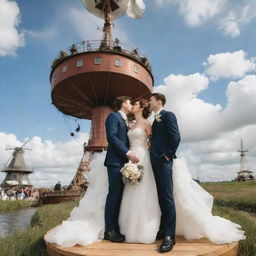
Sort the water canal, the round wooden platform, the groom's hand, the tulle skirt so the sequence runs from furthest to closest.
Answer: the water canal, the groom's hand, the tulle skirt, the round wooden platform

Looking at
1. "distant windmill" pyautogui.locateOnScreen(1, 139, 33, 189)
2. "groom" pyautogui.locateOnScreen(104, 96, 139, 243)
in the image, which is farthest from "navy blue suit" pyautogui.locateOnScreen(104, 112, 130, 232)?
"distant windmill" pyautogui.locateOnScreen(1, 139, 33, 189)

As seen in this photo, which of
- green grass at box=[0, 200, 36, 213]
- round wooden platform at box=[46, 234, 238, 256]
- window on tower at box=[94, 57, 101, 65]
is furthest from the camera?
window on tower at box=[94, 57, 101, 65]

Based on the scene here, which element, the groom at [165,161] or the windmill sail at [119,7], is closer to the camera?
the groom at [165,161]

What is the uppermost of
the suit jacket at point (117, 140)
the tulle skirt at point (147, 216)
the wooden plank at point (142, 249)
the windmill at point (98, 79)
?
the windmill at point (98, 79)

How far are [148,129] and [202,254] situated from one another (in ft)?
6.08

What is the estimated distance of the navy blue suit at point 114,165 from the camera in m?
3.90

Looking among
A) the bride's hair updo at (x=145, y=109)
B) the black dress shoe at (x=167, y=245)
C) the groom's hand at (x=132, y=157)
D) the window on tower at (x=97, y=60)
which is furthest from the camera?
the window on tower at (x=97, y=60)

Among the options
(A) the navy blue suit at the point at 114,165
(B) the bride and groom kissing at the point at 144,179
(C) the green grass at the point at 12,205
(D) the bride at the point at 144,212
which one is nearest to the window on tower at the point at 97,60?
(C) the green grass at the point at 12,205

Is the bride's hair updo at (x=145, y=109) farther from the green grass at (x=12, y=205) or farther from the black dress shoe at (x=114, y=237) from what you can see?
the green grass at (x=12, y=205)

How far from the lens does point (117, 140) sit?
12.9 feet

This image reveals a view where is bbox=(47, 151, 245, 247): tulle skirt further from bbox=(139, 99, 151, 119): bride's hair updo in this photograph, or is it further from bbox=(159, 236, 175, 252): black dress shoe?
bbox=(139, 99, 151, 119): bride's hair updo

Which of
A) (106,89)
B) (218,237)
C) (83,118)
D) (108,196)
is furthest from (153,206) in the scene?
(83,118)

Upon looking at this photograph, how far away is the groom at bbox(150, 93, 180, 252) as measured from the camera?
372 cm

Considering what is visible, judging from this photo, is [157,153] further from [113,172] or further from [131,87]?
[131,87]
